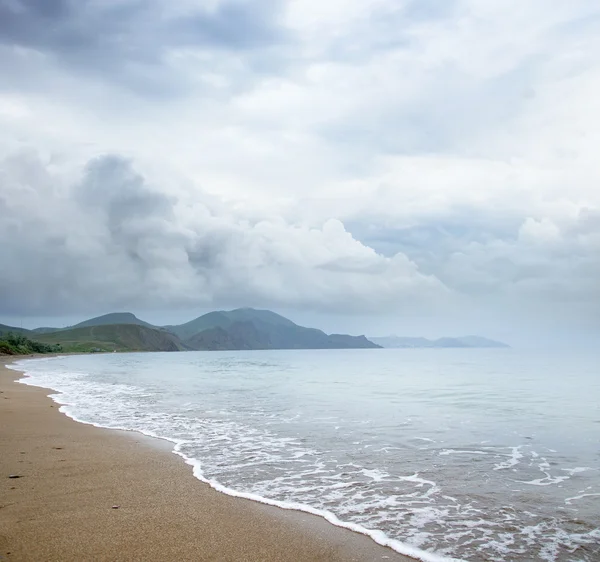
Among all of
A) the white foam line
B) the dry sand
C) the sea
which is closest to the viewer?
the dry sand

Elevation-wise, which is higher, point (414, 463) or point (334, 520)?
point (334, 520)

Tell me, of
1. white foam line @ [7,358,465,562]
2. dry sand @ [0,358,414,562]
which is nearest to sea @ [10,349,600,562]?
white foam line @ [7,358,465,562]

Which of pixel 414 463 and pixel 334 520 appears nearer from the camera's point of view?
pixel 334 520

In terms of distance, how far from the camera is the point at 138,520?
7777mm

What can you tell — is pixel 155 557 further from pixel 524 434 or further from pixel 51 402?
pixel 51 402

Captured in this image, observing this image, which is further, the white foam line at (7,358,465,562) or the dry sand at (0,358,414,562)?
the white foam line at (7,358,465,562)

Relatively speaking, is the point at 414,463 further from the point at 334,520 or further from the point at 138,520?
the point at 138,520

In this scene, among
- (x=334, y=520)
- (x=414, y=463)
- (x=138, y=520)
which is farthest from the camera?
(x=414, y=463)

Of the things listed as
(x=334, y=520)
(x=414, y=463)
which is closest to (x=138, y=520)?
(x=334, y=520)

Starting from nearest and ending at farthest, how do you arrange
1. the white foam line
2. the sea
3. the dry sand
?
the dry sand
the white foam line
the sea

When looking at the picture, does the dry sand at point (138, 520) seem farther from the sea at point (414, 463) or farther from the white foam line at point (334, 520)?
the sea at point (414, 463)

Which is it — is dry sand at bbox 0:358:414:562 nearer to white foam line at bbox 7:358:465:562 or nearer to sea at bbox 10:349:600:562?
white foam line at bbox 7:358:465:562

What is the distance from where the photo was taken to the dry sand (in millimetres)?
6629

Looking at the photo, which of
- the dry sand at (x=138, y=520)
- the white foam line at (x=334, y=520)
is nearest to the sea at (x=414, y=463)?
the white foam line at (x=334, y=520)
